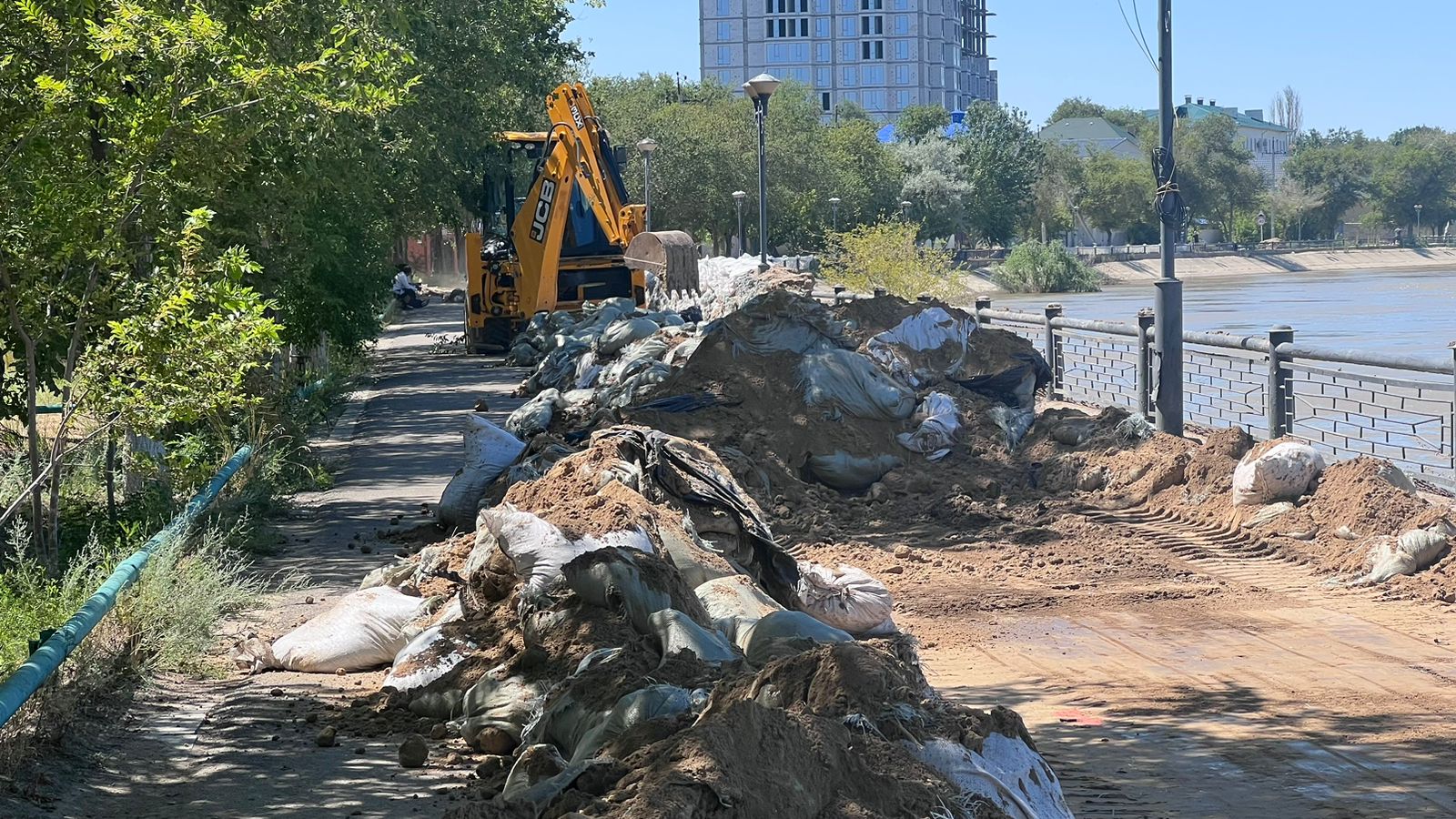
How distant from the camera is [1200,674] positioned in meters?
7.46

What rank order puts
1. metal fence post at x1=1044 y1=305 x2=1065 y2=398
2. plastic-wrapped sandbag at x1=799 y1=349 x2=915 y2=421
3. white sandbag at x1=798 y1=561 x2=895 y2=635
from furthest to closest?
metal fence post at x1=1044 y1=305 x2=1065 y2=398, plastic-wrapped sandbag at x1=799 y1=349 x2=915 y2=421, white sandbag at x1=798 y1=561 x2=895 y2=635

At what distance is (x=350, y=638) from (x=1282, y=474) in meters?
6.60

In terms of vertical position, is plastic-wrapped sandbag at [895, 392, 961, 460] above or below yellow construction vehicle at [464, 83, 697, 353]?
→ below

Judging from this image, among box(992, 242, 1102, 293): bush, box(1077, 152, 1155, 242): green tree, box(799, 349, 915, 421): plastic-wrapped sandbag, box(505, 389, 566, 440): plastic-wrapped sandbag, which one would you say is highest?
box(1077, 152, 1155, 242): green tree

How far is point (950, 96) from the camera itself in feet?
571

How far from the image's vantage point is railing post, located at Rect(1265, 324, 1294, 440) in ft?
39.4

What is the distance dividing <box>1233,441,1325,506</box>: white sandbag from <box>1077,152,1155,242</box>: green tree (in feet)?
362

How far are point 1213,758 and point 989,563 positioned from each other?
4.44m

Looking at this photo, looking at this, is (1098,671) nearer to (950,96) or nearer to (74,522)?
(74,522)

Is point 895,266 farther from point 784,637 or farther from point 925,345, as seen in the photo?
point 784,637

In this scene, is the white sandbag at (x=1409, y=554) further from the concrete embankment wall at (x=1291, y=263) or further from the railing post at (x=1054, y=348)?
the concrete embankment wall at (x=1291, y=263)

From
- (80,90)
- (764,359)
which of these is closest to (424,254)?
(764,359)

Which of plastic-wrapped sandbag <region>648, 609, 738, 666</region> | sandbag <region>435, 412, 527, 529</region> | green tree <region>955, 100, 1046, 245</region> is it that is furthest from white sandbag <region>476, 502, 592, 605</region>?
green tree <region>955, 100, 1046, 245</region>

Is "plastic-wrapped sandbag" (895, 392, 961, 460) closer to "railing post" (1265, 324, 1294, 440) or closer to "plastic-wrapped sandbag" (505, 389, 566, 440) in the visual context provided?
"railing post" (1265, 324, 1294, 440)
